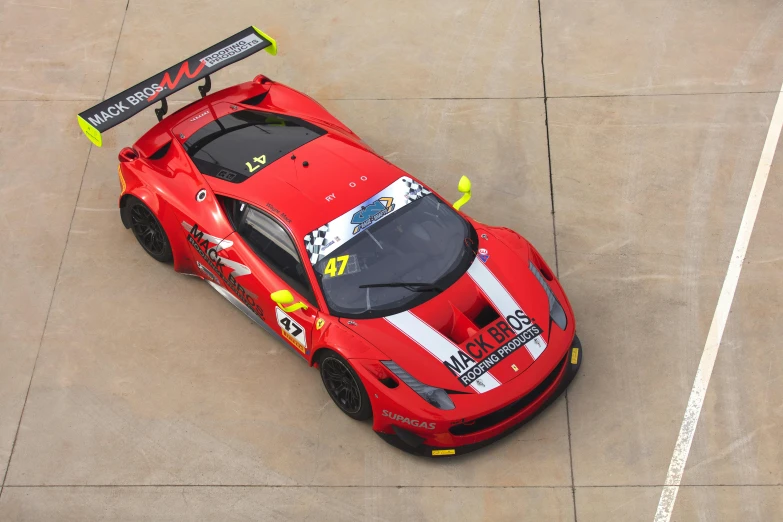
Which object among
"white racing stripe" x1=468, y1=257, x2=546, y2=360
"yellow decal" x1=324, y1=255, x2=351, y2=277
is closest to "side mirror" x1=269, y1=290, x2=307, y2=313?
"yellow decal" x1=324, y1=255, x2=351, y2=277

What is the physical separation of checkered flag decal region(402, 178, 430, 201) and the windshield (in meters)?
0.03

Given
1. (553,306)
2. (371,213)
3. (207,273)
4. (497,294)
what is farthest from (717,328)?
(207,273)

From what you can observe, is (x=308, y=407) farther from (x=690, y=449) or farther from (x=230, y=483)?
(x=690, y=449)

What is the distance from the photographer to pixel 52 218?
28.1ft

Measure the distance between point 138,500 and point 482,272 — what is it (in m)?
2.86

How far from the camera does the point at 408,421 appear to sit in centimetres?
646

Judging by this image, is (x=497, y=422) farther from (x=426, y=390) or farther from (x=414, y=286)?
(x=414, y=286)

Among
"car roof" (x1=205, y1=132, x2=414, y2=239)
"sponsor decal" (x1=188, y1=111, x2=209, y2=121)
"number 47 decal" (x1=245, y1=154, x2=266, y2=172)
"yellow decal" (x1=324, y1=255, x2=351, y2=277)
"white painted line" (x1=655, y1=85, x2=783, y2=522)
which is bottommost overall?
"white painted line" (x1=655, y1=85, x2=783, y2=522)

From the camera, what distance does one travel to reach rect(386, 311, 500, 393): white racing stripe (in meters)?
6.49

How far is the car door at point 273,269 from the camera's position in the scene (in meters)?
Result: 6.92

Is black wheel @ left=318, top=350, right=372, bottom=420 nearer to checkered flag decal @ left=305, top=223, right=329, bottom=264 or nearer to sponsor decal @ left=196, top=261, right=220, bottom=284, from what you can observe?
checkered flag decal @ left=305, top=223, right=329, bottom=264

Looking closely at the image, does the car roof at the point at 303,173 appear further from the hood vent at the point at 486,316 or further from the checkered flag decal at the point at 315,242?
the hood vent at the point at 486,316

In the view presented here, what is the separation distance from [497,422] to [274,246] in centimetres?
204

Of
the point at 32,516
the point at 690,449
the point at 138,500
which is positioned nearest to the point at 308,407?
the point at 138,500
